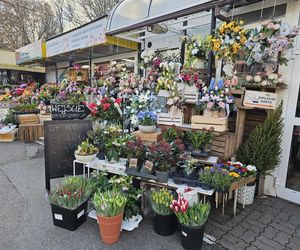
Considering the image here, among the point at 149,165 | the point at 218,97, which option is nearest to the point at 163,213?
the point at 149,165

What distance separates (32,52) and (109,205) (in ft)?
36.1

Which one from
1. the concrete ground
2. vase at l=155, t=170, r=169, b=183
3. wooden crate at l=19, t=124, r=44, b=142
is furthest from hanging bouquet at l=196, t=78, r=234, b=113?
wooden crate at l=19, t=124, r=44, b=142

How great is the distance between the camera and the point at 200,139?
110 inches

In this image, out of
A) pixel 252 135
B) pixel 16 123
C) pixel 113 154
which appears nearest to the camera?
pixel 113 154

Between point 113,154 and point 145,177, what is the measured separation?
0.62m

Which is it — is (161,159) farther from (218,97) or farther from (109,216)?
(218,97)

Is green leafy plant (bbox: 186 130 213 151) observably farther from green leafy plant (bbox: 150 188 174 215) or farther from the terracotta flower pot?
the terracotta flower pot

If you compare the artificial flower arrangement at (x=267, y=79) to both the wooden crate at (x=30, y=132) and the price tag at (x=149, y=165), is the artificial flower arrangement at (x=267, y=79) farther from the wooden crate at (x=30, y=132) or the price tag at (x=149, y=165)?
the wooden crate at (x=30, y=132)

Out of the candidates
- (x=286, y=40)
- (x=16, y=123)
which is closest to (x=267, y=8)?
(x=286, y=40)

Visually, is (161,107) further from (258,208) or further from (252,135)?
(258,208)

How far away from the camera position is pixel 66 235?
2.30 metres

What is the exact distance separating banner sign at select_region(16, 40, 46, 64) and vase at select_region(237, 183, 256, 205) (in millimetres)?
9668

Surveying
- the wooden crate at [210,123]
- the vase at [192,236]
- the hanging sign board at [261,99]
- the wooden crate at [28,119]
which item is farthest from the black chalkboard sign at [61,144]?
the wooden crate at [28,119]

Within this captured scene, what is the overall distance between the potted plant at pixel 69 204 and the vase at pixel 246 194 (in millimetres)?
2113
